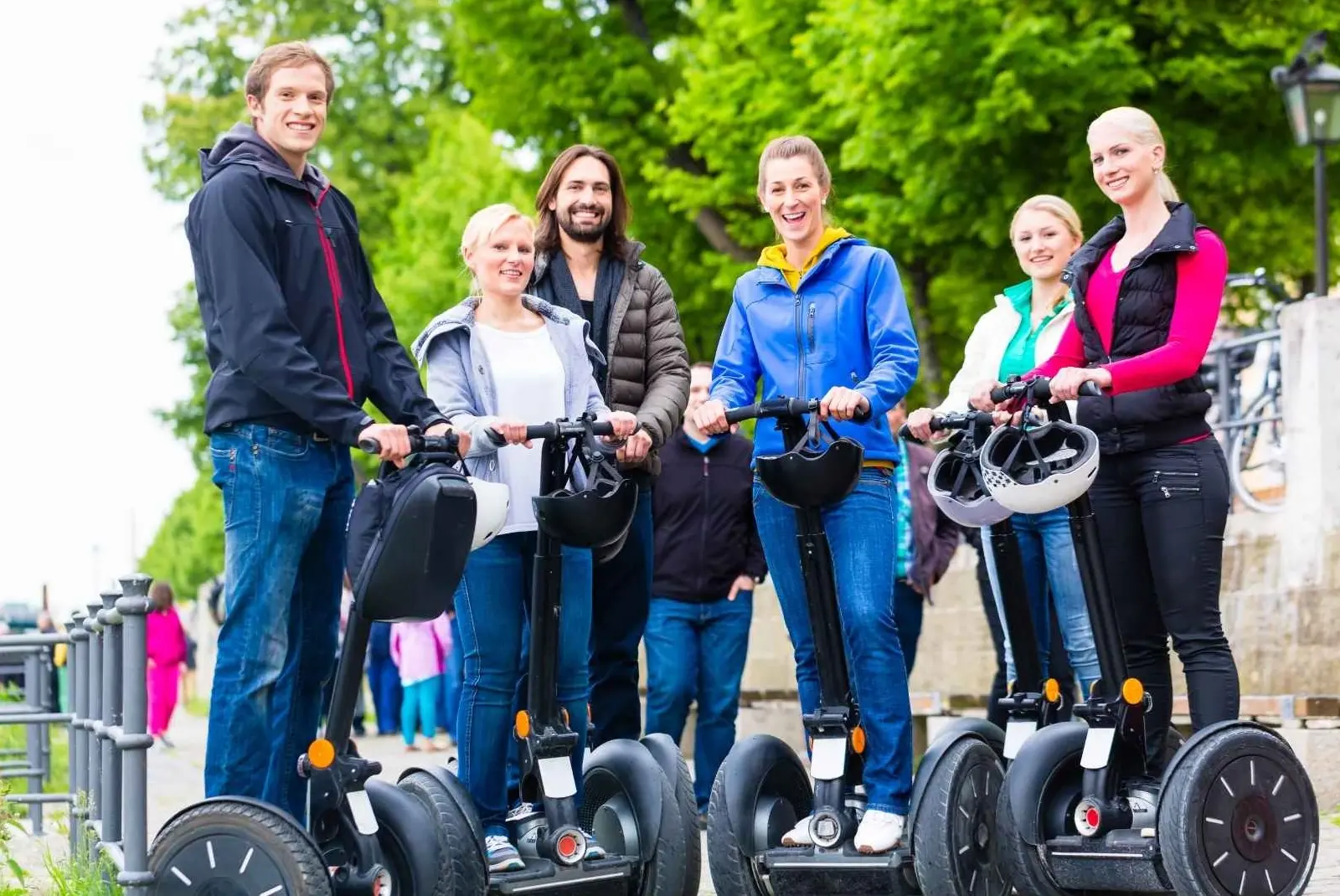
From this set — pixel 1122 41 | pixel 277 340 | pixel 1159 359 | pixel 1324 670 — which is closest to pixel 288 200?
pixel 277 340

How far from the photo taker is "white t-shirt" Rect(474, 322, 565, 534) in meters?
6.09

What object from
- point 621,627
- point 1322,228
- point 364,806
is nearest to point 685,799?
point 621,627

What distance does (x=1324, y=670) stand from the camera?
9.22m

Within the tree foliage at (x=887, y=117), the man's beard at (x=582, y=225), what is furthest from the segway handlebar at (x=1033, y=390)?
the tree foliage at (x=887, y=117)

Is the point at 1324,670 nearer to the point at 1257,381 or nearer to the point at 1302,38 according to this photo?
the point at 1257,381

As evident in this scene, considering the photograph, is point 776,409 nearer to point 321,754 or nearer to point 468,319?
point 468,319

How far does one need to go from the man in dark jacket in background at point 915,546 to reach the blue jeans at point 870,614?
4.33 meters

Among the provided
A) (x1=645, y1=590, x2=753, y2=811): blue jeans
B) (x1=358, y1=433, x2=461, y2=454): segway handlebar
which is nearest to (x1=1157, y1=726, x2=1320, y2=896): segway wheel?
(x1=358, y1=433, x2=461, y2=454): segway handlebar

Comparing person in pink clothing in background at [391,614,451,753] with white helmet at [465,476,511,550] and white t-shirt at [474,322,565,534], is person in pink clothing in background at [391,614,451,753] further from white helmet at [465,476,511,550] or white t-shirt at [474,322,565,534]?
white helmet at [465,476,511,550]

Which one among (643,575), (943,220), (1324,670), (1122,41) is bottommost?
(1324,670)

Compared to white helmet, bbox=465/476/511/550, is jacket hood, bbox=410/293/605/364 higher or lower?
higher

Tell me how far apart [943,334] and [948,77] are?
426cm

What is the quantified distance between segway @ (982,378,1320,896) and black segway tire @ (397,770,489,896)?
1440 mm

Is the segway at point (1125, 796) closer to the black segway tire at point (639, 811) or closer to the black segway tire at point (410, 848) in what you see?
the black segway tire at point (639, 811)
